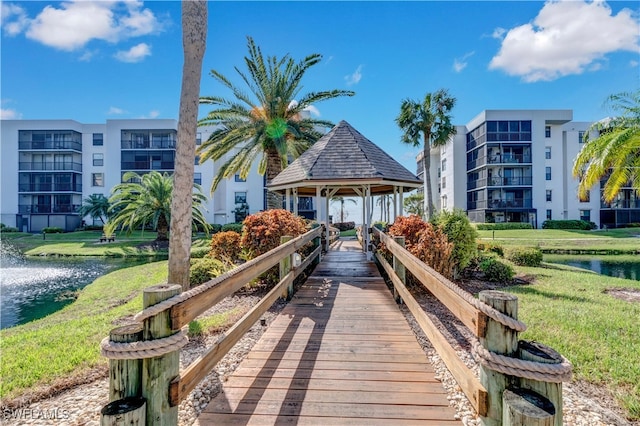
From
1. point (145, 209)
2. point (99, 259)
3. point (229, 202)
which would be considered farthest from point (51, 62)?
point (229, 202)

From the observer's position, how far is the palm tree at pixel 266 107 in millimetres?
14883

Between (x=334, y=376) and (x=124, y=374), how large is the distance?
6.63 feet

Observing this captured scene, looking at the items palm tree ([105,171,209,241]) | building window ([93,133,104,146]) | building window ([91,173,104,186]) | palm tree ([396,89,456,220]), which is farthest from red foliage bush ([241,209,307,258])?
building window ([93,133,104,146])

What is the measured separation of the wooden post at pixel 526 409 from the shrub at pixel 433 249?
5.63 metres

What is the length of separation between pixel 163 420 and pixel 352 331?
2926 millimetres

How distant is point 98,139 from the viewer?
39.0 metres

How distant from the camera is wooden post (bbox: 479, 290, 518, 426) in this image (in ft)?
5.74

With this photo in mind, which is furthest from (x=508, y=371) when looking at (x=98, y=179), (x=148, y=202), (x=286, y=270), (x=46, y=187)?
(x=46, y=187)

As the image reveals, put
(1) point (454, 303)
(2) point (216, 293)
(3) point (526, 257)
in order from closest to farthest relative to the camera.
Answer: (1) point (454, 303) → (2) point (216, 293) → (3) point (526, 257)

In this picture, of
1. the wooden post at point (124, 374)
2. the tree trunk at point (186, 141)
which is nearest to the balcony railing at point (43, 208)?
the tree trunk at point (186, 141)

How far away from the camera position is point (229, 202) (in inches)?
1324

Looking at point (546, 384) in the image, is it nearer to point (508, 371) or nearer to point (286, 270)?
point (508, 371)

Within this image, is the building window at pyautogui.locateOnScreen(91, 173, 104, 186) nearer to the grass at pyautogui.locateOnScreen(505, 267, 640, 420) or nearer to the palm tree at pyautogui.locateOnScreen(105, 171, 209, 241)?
the palm tree at pyautogui.locateOnScreen(105, 171, 209, 241)

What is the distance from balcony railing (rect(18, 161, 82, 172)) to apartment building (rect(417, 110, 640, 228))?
145 ft
